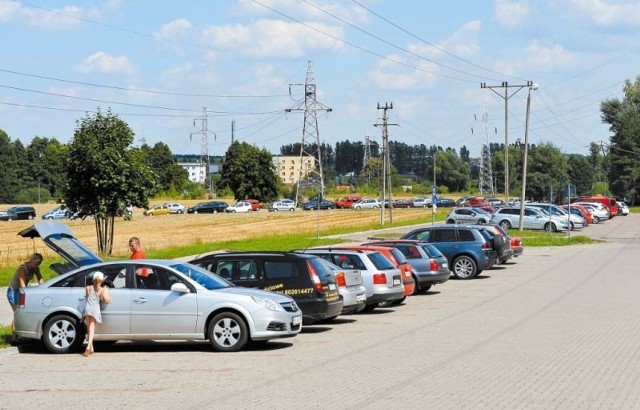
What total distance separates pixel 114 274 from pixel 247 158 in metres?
114

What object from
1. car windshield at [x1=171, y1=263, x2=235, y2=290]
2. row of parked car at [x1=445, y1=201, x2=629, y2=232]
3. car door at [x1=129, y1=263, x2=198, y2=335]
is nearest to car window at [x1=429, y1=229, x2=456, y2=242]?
car windshield at [x1=171, y1=263, x2=235, y2=290]

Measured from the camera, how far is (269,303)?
16.3m

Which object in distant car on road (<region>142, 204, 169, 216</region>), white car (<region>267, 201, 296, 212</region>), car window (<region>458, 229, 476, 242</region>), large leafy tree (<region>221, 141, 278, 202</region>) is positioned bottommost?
car window (<region>458, 229, 476, 242</region>)

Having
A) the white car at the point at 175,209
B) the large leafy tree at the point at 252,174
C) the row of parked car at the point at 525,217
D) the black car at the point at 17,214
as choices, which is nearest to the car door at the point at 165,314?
the row of parked car at the point at 525,217

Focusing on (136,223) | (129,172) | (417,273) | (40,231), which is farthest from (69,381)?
(136,223)

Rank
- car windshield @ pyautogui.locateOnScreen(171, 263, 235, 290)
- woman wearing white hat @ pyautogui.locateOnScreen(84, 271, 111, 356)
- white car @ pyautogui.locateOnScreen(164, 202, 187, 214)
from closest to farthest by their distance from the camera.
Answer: woman wearing white hat @ pyautogui.locateOnScreen(84, 271, 111, 356)
car windshield @ pyautogui.locateOnScreen(171, 263, 235, 290)
white car @ pyautogui.locateOnScreen(164, 202, 187, 214)

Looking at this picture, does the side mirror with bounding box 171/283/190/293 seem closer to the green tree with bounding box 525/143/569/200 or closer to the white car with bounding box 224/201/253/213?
the white car with bounding box 224/201/253/213

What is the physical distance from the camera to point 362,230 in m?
66.8

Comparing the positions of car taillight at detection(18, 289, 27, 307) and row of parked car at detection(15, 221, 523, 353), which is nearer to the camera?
row of parked car at detection(15, 221, 523, 353)

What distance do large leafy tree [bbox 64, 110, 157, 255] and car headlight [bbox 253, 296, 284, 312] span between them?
2545 cm

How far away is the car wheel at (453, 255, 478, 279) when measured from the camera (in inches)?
1348

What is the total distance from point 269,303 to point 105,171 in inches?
1007

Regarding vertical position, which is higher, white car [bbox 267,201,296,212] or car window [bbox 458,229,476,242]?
white car [bbox 267,201,296,212]

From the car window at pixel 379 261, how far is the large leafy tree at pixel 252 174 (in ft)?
351
